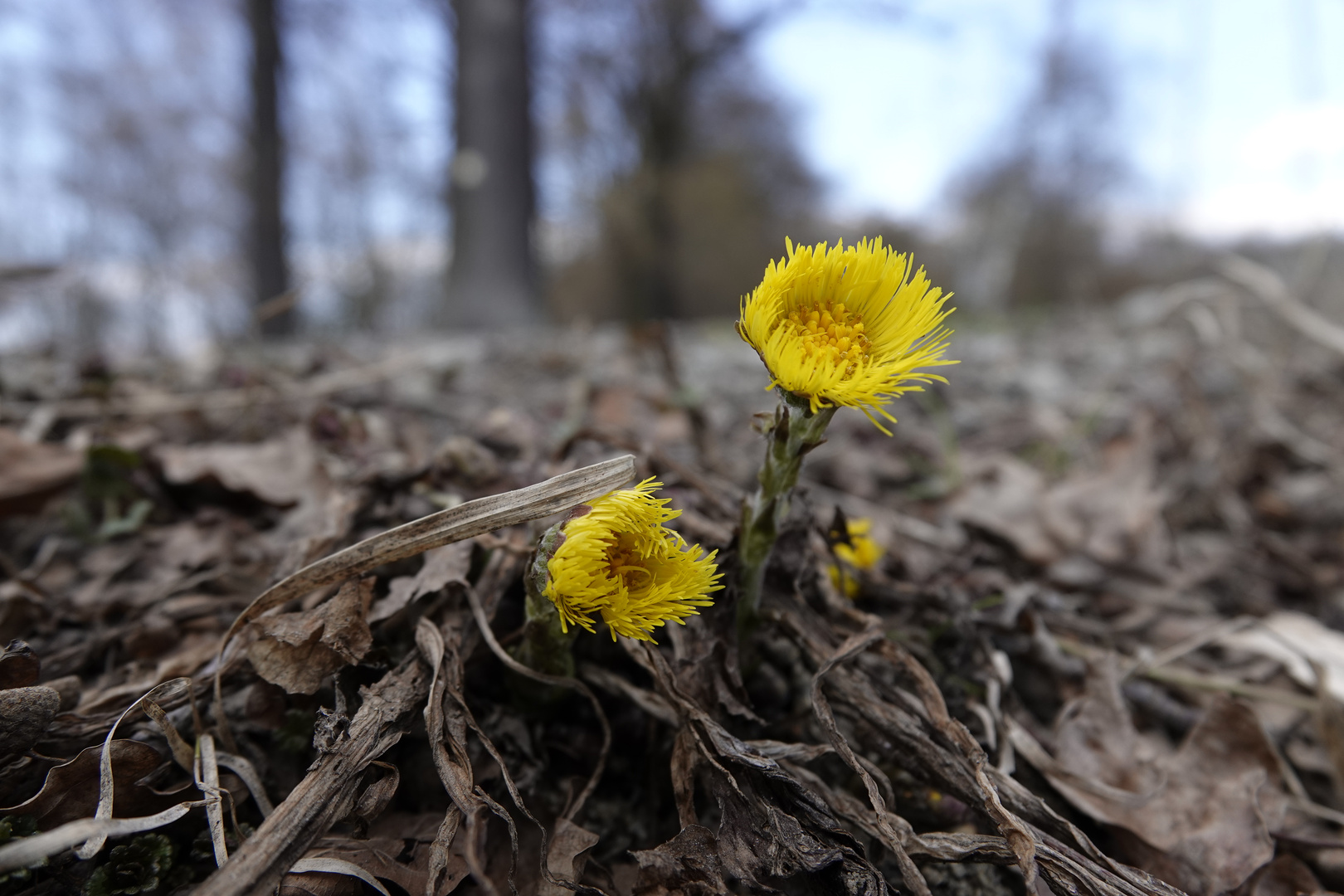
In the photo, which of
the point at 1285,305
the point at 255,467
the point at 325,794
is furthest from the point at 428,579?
the point at 1285,305

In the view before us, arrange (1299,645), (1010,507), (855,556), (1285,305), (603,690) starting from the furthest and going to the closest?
1. (1285,305)
2. (1010,507)
3. (1299,645)
4. (855,556)
5. (603,690)

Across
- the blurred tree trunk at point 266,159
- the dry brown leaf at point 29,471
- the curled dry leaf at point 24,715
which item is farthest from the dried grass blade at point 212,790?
the blurred tree trunk at point 266,159

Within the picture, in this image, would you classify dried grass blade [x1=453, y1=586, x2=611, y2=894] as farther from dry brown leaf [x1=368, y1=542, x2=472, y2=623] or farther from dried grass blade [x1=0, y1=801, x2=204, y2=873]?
dried grass blade [x1=0, y1=801, x2=204, y2=873]

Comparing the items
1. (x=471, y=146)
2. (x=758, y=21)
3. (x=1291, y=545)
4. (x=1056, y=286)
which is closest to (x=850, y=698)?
(x=1291, y=545)

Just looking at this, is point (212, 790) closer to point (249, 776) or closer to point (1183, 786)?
point (249, 776)

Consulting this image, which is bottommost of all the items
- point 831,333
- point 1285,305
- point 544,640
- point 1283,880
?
point 1283,880

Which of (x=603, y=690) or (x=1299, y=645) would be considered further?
(x=1299, y=645)

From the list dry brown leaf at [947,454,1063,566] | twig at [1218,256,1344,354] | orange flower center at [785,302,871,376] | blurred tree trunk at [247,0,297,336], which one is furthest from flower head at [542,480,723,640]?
blurred tree trunk at [247,0,297,336]

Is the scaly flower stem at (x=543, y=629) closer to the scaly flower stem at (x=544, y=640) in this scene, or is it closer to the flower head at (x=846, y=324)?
the scaly flower stem at (x=544, y=640)
